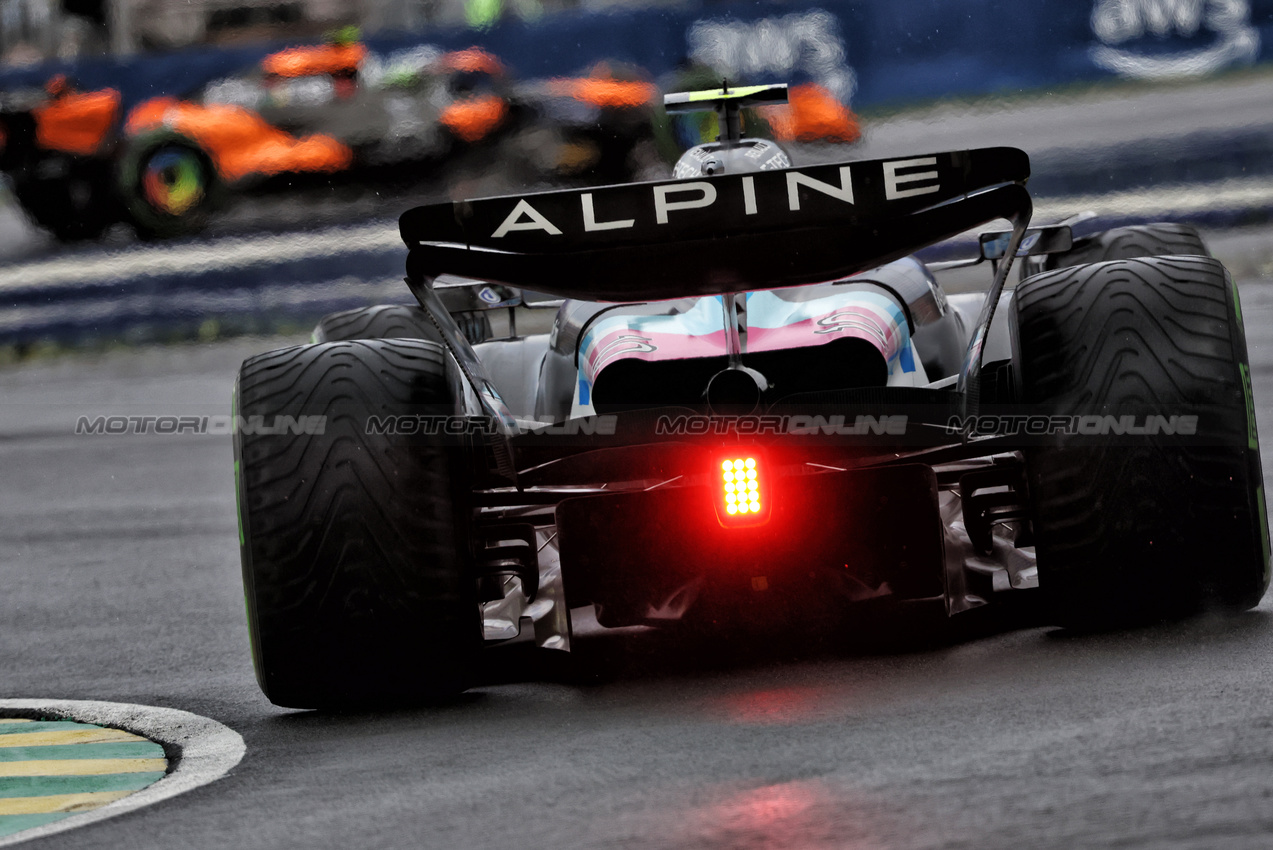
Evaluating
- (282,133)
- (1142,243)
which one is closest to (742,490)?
(1142,243)

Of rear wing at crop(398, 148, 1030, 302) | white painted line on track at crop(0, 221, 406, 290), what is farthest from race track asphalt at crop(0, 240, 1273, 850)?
white painted line on track at crop(0, 221, 406, 290)

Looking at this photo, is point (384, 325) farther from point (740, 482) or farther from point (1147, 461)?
point (1147, 461)

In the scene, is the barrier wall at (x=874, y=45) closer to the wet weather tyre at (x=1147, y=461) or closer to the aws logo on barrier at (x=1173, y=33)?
the aws logo on barrier at (x=1173, y=33)

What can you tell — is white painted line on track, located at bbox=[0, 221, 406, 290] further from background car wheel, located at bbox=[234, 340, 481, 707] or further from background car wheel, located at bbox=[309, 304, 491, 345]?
background car wheel, located at bbox=[234, 340, 481, 707]

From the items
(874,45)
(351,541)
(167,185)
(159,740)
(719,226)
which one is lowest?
(159,740)

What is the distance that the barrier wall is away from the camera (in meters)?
14.8

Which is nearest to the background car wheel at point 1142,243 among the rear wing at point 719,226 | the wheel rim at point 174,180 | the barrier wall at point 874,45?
the rear wing at point 719,226

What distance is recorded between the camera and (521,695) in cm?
474

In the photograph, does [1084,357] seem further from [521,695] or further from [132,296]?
[132,296]

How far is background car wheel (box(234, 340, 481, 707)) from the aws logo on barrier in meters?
11.5

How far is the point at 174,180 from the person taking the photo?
15852 millimetres

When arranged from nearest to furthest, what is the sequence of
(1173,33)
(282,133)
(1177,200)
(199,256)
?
1. (1177,200)
2. (1173,33)
3. (199,256)
4. (282,133)

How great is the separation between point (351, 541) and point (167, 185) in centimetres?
1208

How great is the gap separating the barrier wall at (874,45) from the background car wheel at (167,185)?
1.61 ft
